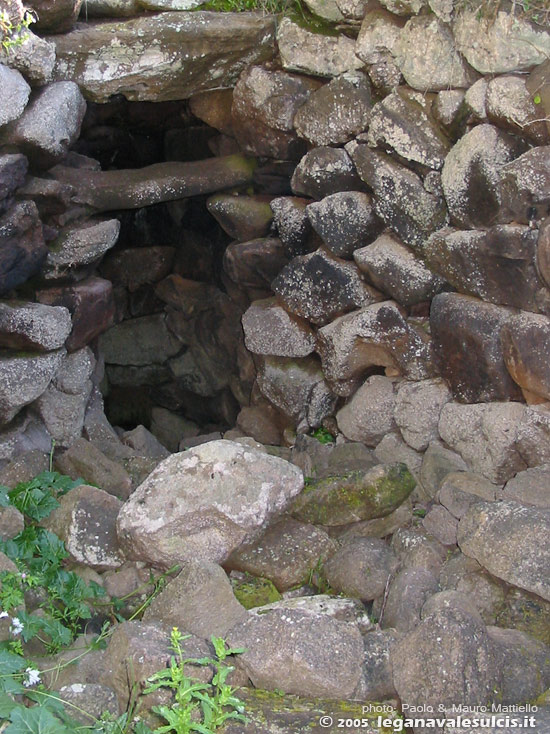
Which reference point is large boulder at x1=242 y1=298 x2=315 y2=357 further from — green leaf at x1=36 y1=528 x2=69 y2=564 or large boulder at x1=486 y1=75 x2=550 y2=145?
green leaf at x1=36 y1=528 x2=69 y2=564

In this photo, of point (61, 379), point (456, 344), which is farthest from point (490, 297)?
point (61, 379)

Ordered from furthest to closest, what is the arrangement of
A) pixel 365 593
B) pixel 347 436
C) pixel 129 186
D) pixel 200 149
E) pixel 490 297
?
pixel 200 149, pixel 129 186, pixel 347 436, pixel 490 297, pixel 365 593

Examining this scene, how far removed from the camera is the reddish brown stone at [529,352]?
2.89 metres

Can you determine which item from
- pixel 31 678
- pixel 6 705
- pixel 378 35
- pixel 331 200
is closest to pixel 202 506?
pixel 31 678

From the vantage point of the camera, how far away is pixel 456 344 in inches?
129

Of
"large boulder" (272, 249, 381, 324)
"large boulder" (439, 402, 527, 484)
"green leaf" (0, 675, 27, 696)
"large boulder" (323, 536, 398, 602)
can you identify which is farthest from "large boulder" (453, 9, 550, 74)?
"green leaf" (0, 675, 27, 696)

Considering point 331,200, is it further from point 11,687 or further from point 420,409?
point 11,687

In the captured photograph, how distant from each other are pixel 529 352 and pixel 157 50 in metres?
2.16

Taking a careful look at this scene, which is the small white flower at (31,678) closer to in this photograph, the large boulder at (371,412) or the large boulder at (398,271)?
the large boulder at (371,412)

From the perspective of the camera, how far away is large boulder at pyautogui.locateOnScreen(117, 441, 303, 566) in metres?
2.79

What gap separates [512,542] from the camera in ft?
8.16

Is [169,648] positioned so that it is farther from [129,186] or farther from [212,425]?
[212,425]

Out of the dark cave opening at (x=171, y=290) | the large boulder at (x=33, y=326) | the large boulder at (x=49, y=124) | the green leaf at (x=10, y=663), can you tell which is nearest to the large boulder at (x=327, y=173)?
the dark cave opening at (x=171, y=290)

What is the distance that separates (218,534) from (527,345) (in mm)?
1298
